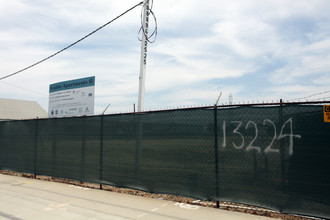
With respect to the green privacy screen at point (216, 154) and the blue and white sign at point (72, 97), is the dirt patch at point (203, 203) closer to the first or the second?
the green privacy screen at point (216, 154)

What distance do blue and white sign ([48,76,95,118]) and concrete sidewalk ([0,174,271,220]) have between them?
4.35 metres

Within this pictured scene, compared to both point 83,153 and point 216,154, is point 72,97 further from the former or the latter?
point 216,154

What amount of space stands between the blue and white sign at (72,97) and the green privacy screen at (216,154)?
286cm

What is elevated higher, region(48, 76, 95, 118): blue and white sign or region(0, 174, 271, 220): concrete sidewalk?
region(48, 76, 95, 118): blue and white sign

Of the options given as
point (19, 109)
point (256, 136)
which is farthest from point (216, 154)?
point (19, 109)

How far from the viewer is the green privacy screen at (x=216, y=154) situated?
4.27 meters

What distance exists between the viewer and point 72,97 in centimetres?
1123

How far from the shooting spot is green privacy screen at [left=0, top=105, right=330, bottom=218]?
4273 mm

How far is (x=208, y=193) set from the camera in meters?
5.13

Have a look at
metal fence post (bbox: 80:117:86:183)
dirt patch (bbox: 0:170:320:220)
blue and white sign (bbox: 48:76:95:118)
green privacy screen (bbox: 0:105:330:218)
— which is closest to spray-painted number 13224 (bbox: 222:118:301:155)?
green privacy screen (bbox: 0:105:330:218)

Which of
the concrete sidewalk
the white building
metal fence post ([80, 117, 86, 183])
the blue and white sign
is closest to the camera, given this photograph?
the concrete sidewalk

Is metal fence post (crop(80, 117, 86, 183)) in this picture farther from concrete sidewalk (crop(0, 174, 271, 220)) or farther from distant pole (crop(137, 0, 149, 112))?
distant pole (crop(137, 0, 149, 112))

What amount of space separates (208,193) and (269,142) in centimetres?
156

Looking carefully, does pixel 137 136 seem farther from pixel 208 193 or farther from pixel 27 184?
pixel 27 184
